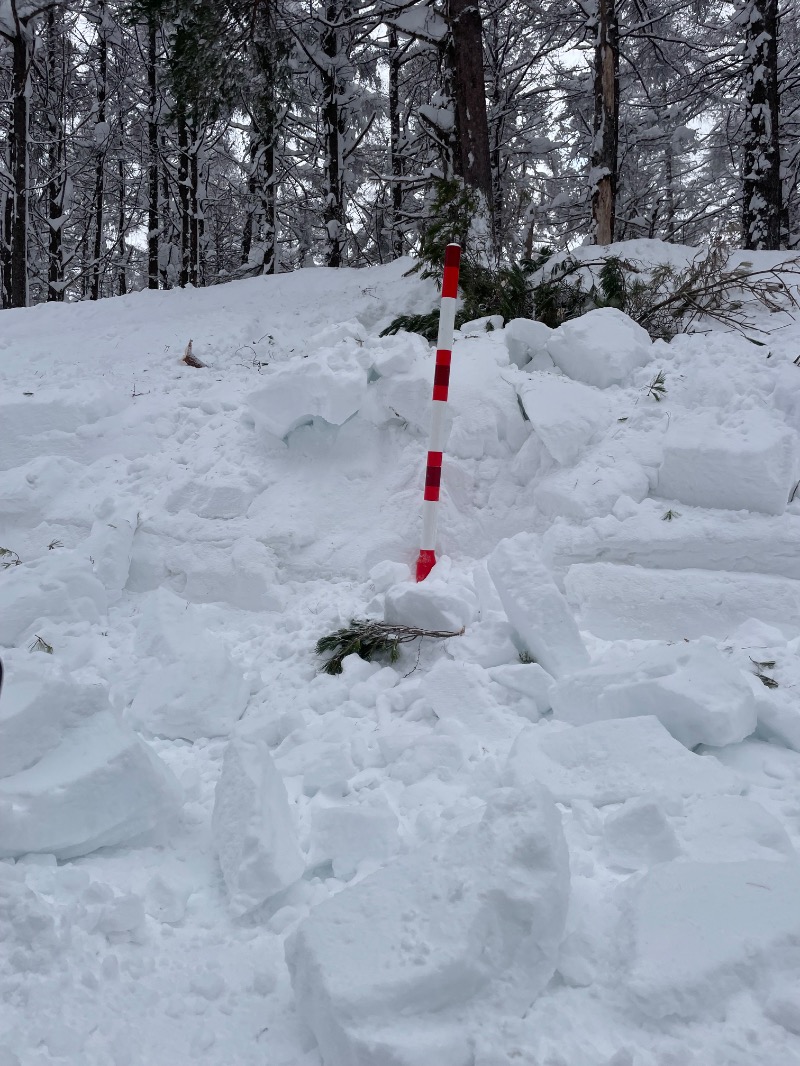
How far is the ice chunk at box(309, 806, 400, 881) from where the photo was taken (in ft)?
6.06

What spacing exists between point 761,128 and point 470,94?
416 centimetres

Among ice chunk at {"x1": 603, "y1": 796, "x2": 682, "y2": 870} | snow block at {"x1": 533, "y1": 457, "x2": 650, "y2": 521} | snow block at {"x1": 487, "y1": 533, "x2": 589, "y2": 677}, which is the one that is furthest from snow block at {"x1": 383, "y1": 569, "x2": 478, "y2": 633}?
ice chunk at {"x1": 603, "y1": 796, "x2": 682, "y2": 870}

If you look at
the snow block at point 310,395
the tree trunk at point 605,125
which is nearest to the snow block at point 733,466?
the snow block at point 310,395

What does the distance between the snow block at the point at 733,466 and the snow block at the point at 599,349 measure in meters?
0.85

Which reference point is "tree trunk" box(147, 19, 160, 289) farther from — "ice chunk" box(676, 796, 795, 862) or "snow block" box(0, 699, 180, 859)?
"ice chunk" box(676, 796, 795, 862)

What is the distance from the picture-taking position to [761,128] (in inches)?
347

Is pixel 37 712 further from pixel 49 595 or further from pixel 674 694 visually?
pixel 674 694

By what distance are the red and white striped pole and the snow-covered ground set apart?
201 mm

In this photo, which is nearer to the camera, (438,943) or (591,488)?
(438,943)

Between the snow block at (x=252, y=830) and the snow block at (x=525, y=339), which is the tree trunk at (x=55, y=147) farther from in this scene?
the snow block at (x=252, y=830)

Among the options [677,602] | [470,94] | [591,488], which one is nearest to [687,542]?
[677,602]

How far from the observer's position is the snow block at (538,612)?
8.66 feet

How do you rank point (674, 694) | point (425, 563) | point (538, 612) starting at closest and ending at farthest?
point (674, 694) < point (538, 612) < point (425, 563)

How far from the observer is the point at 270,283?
7.49 metres
